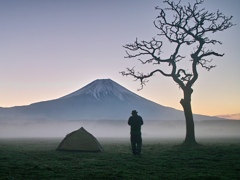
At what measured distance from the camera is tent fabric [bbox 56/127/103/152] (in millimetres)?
20908

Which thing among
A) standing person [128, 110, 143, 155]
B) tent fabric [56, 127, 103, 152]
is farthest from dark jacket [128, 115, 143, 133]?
tent fabric [56, 127, 103, 152]

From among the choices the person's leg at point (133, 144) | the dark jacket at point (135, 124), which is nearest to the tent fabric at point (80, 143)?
the person's leg at point (133, 144)

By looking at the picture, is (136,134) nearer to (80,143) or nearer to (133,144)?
(133,144)

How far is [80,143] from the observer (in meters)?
21.1

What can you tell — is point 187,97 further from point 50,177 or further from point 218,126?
point 218,126

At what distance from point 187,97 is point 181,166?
13987 millimetres

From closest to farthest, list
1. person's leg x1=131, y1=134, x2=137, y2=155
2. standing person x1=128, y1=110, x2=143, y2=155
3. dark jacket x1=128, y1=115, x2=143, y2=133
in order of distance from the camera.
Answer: person's leg x1=131, y1=134, x2=137, y2=155 → standing person x1=128, y1=110, x2=143, y2=155 → dark jacket x1=128, y1=115, x2=143, y2=133

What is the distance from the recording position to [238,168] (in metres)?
12.8

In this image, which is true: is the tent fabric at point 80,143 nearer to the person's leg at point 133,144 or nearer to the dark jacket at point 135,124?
the person's leg at point 133,144

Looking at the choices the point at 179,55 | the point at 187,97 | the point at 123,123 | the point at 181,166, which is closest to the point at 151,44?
the point at 179,55

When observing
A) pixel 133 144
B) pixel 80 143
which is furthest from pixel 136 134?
pixel 80 143

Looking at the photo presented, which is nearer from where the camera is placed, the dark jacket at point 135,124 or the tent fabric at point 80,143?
the dark jacket at point 135,124

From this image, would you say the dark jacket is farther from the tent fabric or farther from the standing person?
the tent fabric

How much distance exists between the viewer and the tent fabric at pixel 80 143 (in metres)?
20.9
